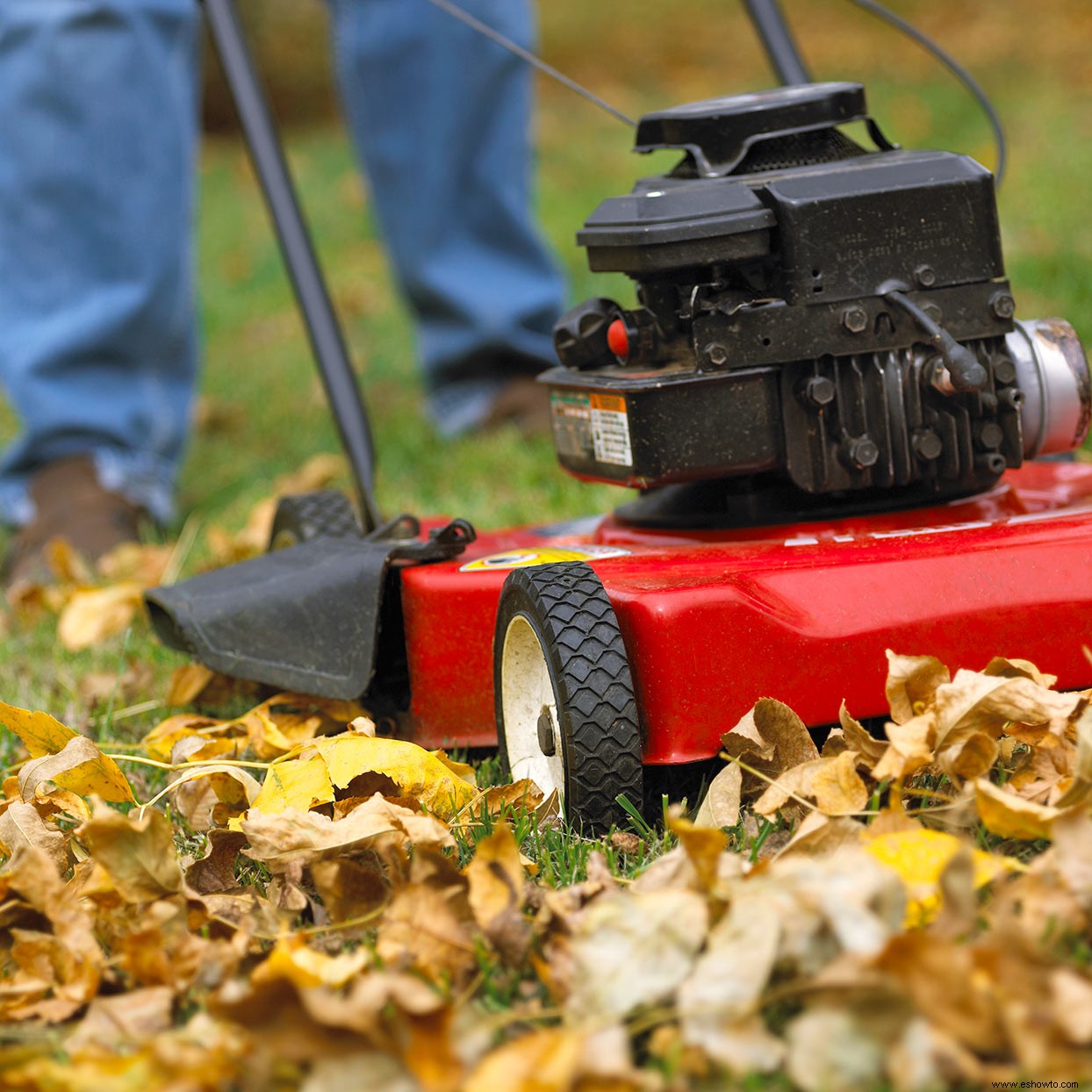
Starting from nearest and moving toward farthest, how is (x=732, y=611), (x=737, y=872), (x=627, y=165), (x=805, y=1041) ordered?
(x=805, y=1041) < (x=737, y=872) < (x=732, y=611) < (x=627, y=165)

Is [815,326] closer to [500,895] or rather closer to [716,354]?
[716,354]

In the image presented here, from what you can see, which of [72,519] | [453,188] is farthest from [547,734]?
[453,188]

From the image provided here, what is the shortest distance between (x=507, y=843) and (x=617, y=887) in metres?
0.10

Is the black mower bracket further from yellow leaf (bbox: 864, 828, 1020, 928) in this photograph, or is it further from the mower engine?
yellow leaf (bbox: 864, 828, 1020, 928)

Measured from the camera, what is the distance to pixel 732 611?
130cm

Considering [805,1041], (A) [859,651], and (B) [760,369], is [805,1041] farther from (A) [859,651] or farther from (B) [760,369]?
(B) [760,369]

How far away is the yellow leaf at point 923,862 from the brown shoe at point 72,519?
1.69 m

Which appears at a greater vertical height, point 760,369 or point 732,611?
point 760,369

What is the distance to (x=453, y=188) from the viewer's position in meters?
3.04

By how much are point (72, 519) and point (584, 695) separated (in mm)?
1490

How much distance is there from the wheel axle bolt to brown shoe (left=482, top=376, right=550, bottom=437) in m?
1.63

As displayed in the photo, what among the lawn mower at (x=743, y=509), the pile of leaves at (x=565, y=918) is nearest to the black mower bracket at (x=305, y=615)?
the lawn mower at (x=743, y=509)

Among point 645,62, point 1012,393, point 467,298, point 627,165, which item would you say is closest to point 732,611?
point 1012,393

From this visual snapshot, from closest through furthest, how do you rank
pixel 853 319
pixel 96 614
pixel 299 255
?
pixel 853 319 < pixel 299 255 < pixel 96 614
